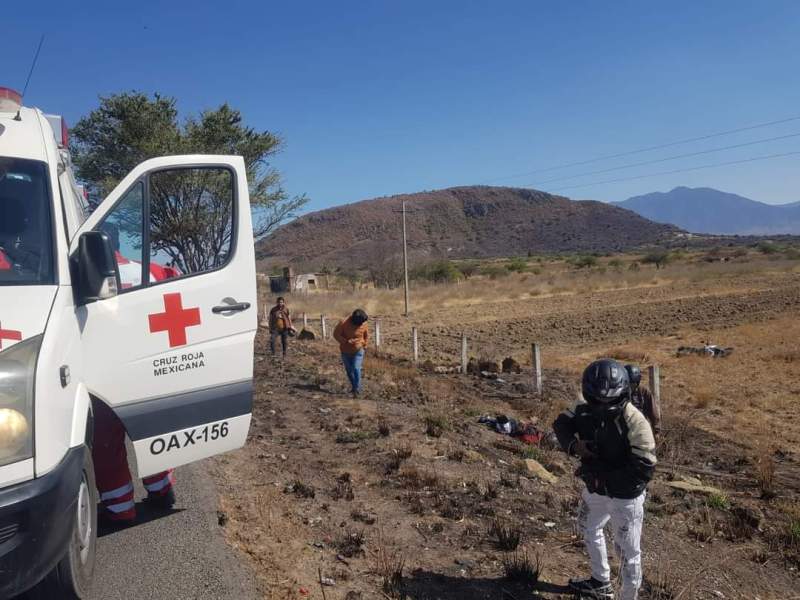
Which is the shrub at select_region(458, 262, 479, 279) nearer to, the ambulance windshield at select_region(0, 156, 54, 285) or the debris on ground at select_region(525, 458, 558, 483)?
the debris on ground at select_region(525, 458, 558, 483)

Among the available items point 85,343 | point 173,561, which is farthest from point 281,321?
point 85,343

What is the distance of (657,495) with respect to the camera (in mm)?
7770

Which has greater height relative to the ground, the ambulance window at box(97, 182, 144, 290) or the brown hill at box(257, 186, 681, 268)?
the brown hill at box(257, 186, 681, 268)

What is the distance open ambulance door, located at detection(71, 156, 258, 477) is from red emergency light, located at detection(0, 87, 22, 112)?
939 millimetres

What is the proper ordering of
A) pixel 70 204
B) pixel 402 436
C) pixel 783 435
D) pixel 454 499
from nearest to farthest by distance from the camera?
pixel 70 204
pixel 454 499
pixel 402 436
pixel 783 435

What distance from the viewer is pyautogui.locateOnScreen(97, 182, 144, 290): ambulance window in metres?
4.28

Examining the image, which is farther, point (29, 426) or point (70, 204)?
point (70, 204)

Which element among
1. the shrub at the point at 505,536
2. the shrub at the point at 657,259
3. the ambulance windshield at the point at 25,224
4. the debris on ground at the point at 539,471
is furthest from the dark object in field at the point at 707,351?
the shrub at the point at 657,259

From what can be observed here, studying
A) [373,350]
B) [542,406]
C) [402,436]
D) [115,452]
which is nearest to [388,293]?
[373,350]

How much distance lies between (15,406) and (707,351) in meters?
23.3

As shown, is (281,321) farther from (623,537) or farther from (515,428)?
(623,537)

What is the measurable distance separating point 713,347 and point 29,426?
78.1ft

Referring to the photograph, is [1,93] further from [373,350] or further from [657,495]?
[373,350]

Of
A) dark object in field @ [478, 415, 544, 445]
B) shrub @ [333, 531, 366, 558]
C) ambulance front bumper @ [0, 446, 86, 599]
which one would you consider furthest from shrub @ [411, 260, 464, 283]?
ambulance front bumper @ [0, 446, 86, 599]
